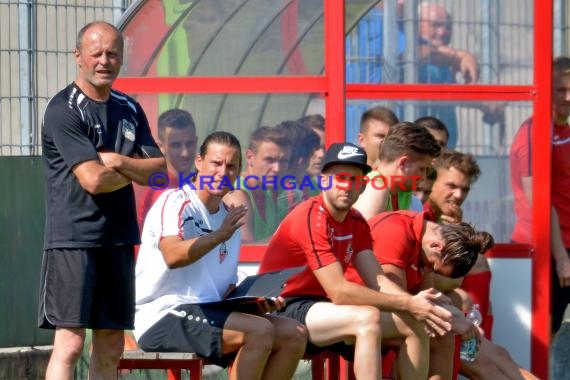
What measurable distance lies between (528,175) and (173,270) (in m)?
2.49

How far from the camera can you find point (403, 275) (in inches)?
255

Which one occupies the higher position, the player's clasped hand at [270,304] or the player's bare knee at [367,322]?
the player's clasped hand at [270,304]

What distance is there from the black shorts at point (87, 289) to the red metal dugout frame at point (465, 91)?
192 centimetres

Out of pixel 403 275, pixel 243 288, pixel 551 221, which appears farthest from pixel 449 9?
pixel 243 288

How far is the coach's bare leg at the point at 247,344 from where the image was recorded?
5.96 metres

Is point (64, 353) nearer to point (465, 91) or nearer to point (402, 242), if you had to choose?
point (402, 242)

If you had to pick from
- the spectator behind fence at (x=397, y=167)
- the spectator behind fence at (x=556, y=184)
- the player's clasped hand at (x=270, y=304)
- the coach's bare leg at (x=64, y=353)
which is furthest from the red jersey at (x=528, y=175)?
the coach's bare leg at (x=64, y=353)

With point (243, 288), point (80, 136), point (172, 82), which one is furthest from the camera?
point (172, 82)

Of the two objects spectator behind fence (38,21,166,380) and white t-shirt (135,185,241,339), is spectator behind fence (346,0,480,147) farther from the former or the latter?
spectator behind fence (38,21,166,380)

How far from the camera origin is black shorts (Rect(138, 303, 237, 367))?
5977mm

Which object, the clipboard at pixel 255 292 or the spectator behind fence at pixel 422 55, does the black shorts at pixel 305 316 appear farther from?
the spectator behind fence at pixel 422 55

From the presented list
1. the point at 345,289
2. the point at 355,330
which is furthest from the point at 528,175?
the point at 355,330

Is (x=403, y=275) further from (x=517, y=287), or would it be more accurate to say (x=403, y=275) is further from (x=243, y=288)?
(x=517, y=287)

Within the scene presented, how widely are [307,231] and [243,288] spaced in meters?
0.43
